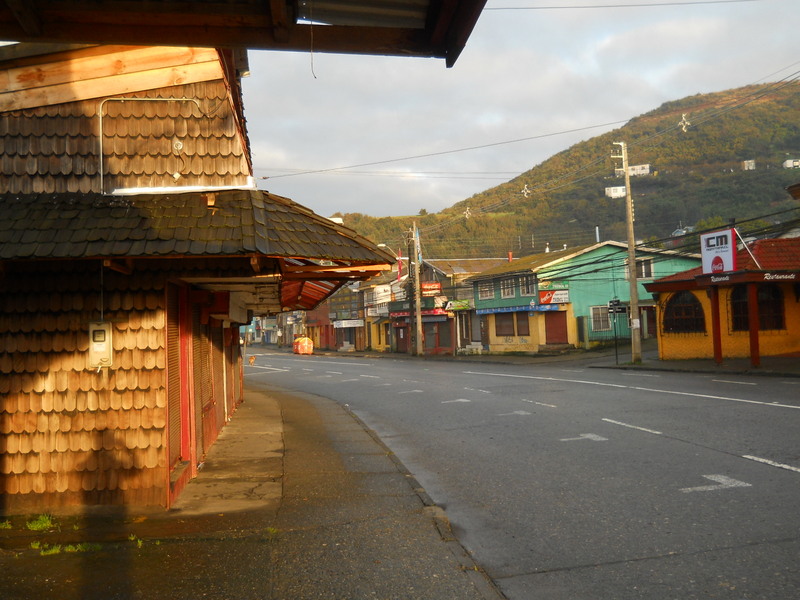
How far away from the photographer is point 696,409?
46.9 feet

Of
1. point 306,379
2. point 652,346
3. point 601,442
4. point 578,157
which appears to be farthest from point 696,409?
point 578,157

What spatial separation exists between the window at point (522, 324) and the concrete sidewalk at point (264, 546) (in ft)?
123

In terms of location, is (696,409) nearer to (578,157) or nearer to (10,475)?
(10,475)

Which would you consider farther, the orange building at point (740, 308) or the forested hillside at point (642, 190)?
the forested hillside at point (642, 190)

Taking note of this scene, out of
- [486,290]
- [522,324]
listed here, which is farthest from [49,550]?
[486,290]

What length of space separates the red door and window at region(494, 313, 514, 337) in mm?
3147

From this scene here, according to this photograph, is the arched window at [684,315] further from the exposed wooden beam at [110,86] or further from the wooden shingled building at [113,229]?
the exposed wooden beam at [110,86]

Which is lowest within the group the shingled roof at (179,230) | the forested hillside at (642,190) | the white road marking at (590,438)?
the white road marking at (590,438)

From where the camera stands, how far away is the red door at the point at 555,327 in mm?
44875

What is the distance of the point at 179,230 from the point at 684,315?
96.6ft

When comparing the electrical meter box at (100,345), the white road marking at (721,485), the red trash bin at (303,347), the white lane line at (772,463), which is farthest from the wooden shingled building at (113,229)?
the red trash bin at (303,347)

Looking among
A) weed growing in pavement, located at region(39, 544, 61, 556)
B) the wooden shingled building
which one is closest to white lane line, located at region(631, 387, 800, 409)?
the wooden shingled building

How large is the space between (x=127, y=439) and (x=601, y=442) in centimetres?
707

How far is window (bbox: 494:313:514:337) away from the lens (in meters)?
48.1
